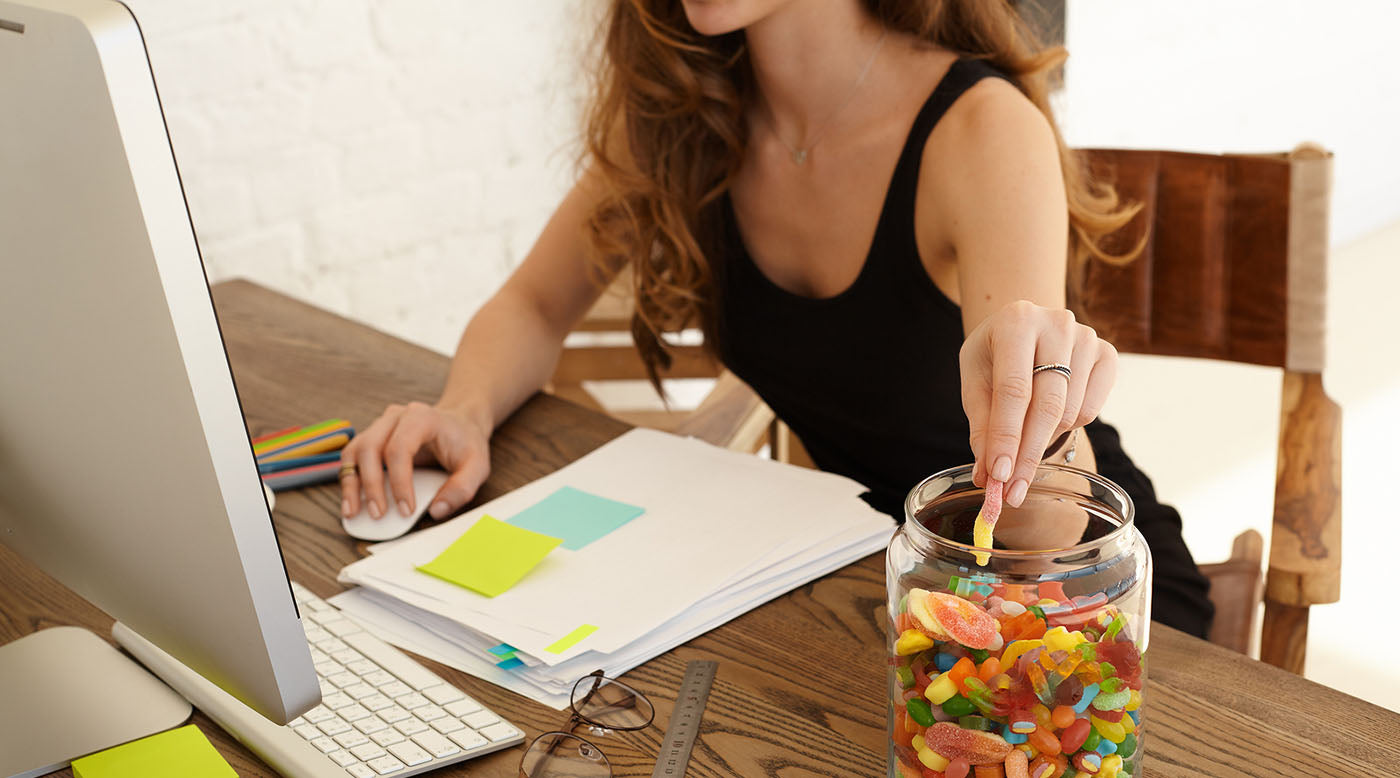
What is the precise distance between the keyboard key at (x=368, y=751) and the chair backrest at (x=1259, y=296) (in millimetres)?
868

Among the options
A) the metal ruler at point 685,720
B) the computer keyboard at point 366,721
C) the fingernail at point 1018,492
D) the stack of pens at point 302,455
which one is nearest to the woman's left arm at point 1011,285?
the fingernail at point 1018,492

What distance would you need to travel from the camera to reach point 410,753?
681mm

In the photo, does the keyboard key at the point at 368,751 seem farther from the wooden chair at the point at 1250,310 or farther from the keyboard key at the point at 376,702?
the wooden chair at the point at 1250,310

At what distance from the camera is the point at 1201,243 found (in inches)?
50.1

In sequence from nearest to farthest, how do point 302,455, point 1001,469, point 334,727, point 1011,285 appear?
point 1001,469 → point 334,727 → point 1011,285 → point 302,455

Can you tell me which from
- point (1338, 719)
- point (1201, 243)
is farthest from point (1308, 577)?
point (1338, 719)

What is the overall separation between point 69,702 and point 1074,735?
0.60 m

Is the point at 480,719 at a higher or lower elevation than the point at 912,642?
lower

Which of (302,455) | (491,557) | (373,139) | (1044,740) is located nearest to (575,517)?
(491,557)

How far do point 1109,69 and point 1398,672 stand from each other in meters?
2.01

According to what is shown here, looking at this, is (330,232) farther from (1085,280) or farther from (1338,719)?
(1338,719)

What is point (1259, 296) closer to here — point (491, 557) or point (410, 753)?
point (491, 557)

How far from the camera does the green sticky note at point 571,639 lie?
770 millimetres

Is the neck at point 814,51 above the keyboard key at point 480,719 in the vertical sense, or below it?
above
